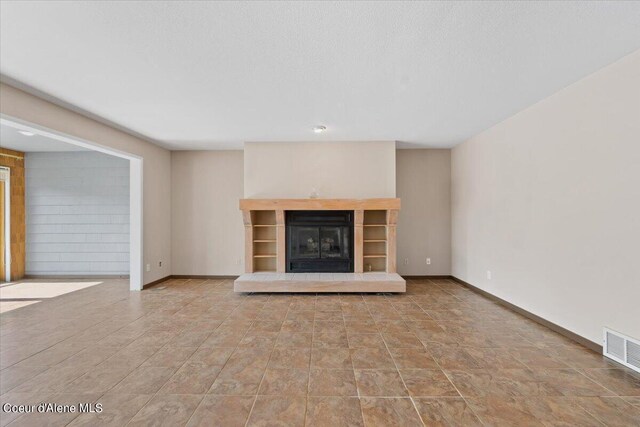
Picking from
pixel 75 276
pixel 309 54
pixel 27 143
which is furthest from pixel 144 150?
pixel 309 54

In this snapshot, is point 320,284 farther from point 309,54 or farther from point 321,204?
point 309,54

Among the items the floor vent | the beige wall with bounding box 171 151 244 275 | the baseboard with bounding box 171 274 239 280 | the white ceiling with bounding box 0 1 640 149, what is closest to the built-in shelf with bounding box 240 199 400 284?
the beige wall with bounding box 171 151 244 275

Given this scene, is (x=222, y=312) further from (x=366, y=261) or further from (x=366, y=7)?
(x=366, y=7)

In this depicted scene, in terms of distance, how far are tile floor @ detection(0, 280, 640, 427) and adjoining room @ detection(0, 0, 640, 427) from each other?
1.0 inches

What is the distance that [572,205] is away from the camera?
3070 millimetres

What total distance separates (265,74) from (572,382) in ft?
12.2

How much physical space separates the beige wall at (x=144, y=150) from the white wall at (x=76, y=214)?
103 centimetres

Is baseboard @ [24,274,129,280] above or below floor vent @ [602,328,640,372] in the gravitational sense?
below

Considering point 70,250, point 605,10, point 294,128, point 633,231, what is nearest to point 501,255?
point 633,231

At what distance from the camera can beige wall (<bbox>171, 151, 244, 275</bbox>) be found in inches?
243

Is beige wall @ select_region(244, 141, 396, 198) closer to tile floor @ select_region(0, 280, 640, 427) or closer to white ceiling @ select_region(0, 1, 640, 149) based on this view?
white ceiling @ select_region(0, 1, 640, 149)

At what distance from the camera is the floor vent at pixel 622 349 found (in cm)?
244

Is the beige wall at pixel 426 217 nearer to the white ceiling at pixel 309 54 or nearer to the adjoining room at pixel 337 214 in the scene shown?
the adjoining room at pixel 337 214

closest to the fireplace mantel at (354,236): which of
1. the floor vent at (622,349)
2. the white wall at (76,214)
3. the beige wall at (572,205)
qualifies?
the beige wall at (572,205)
